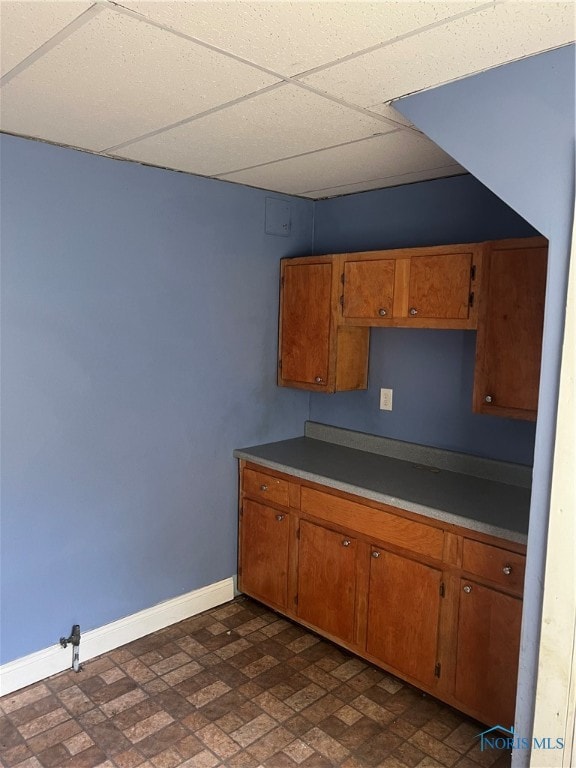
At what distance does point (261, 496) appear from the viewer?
314cm

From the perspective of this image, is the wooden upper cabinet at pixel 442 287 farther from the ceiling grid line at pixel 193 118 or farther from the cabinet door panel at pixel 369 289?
the ceiling grid line at pixel 193 118

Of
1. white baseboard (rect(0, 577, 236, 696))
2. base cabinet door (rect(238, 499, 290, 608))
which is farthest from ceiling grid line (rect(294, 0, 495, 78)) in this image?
white baseboard (rect(0, 577, 236, 696))

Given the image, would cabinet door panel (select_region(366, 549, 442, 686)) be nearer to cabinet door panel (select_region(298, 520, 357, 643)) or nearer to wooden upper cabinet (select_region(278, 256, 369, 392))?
cabinet door panel (select_region(298, 520, 357, 643))

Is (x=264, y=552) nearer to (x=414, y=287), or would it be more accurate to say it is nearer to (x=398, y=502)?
(x=398, y=502)

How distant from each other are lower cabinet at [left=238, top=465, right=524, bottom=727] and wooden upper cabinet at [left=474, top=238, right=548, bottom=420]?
568 millimetres

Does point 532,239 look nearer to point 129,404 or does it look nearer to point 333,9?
point 333,9

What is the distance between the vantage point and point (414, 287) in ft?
8.81

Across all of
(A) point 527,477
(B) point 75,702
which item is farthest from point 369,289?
(B) point 75,702

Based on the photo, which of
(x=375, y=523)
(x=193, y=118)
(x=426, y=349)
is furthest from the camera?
(x=426, y=349)

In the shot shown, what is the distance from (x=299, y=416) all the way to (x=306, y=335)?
612 millimetres

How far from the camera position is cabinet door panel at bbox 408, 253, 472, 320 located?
2488 millimetres

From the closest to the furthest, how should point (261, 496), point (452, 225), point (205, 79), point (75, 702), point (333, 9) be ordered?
point (333, 9) < point (205, 79) < point (75, 702) < point (452, 225) < point (261, 496)

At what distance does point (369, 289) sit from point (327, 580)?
4.84 feet

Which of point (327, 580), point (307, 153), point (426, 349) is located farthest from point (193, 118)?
point (327, 580)
